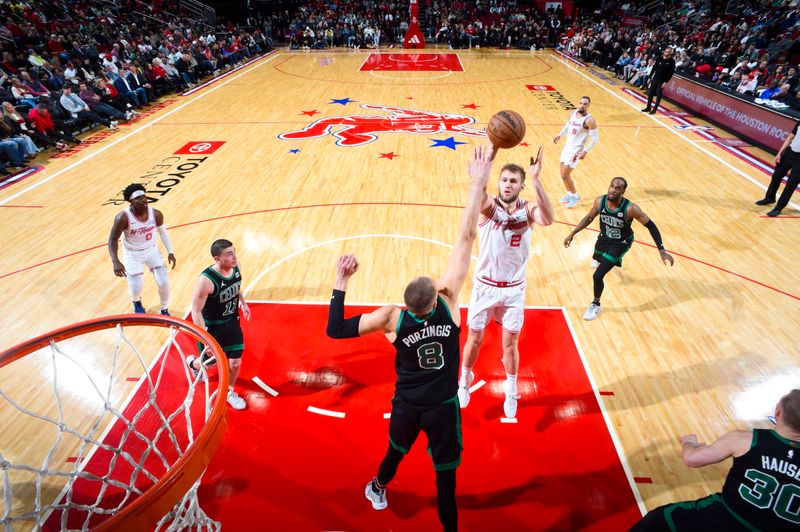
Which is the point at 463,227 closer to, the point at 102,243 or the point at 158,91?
the point at 102,243

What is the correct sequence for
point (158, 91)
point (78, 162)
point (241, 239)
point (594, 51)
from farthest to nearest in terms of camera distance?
point (594, 51) → point (158, 91) → point (78, 162) → point (241, 239)

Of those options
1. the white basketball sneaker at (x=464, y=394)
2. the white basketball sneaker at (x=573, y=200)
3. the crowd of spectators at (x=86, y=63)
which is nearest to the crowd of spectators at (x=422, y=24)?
the crowd of spectators at (x=86, y=63)

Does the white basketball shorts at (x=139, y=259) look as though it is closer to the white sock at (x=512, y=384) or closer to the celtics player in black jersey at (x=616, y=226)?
the white sock at (x=512, y=384)

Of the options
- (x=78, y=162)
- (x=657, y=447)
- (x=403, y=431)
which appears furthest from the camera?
(x=78, y=162)

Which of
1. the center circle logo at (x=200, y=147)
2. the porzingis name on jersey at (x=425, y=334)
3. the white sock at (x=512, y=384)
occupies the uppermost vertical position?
the porzingis name on jersey at (x=425, y=334)

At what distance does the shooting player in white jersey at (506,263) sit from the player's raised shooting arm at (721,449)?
1.65 metres

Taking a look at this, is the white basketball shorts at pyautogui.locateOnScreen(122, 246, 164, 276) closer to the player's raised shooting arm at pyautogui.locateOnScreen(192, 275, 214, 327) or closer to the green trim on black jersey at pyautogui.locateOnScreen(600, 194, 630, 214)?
the player's raised shooting arm at pyautogui.locateOnScreen(192, 275, 214, 327)

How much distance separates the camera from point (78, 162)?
10.7 metres

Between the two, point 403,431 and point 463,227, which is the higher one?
point 463,227

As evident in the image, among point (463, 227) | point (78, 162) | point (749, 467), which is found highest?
point (463, 227)

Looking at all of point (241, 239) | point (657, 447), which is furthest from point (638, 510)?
point (241, 239)

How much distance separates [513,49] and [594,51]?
539 cm

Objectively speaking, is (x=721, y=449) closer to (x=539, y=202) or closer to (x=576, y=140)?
(x=539, y=202)

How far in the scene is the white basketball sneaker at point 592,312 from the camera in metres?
5.61
